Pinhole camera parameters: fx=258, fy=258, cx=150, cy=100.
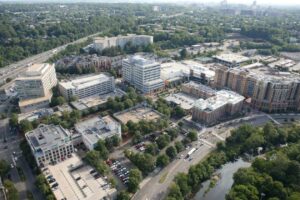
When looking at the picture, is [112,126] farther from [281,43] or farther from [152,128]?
[281,43]

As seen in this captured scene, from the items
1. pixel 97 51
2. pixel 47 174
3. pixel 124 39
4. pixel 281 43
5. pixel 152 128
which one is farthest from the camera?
pixel 281 43

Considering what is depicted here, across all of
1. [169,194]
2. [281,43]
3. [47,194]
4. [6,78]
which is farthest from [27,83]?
[281,43]

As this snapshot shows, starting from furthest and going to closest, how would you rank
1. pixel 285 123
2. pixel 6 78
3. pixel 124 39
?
1. pixel 124 39
2. pixel 6 78
3. pixel 285 123

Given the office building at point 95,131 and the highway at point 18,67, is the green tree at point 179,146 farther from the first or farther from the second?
the highway at point 18,67

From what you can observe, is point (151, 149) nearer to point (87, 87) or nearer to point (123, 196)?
point (123, 196)

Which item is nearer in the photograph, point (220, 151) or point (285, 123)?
point (220, 151)

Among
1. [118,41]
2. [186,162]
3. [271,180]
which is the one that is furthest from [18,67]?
[271,180]
